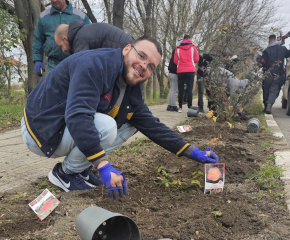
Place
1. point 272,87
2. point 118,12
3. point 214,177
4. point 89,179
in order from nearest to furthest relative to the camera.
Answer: point 214,177 < point 89,179 < point 272,87 < point 118,12

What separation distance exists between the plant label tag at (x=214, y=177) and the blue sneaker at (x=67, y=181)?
3.26 ft

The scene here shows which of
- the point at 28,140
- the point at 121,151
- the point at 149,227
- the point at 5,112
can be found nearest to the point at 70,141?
the point at 28,140

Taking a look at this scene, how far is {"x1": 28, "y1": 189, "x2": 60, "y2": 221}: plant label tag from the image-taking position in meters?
1.91

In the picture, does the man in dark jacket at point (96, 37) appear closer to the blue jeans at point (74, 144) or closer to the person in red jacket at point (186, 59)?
the blue jeans at point (74, 144)

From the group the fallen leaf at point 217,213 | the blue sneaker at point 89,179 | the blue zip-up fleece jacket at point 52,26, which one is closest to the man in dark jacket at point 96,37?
the blue zip-up fleece jacket at point 52,26

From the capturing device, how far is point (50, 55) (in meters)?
4.05

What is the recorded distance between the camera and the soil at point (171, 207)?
68.3 inches

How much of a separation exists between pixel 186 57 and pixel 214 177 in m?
5.01

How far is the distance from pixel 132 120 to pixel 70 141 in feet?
2.05

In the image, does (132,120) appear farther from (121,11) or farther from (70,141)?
(121,11)

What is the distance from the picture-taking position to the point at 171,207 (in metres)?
2.09

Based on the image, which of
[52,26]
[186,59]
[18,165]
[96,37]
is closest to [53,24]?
[52,26]

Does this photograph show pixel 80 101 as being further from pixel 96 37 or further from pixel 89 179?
pixel 96 37

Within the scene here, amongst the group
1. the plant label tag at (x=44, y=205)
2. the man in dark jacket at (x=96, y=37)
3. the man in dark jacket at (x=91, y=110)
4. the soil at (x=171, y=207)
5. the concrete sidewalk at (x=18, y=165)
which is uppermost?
the man in dark jacket at (x=96, y=37)
